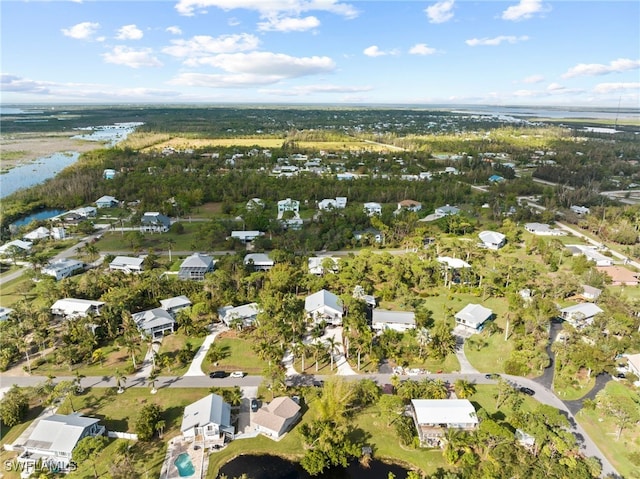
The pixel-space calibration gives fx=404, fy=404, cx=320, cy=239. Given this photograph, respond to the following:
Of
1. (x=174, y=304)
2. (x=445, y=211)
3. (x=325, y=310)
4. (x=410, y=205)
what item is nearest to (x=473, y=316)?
(x=325, y=310)

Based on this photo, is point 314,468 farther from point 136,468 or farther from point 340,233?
point 340,233

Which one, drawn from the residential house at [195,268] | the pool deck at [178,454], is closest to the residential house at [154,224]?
the residential house at [195,268]

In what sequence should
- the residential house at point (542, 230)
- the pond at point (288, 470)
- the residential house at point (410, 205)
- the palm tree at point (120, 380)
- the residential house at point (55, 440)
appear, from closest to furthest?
the pond at point (288, 470), the residential house at point (55, 440), the palm tree at point (120, 380), the residential house at point (542, 230), the residential house at point (410, 205)

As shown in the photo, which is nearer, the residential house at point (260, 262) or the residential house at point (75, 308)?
the residential house at point (75, 308)

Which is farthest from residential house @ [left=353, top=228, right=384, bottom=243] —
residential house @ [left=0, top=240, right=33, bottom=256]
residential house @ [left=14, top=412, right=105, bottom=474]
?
residential house @ [left=0, top=240, right=33, bottom=256]

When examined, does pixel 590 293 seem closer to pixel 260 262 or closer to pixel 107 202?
pixel 260 262

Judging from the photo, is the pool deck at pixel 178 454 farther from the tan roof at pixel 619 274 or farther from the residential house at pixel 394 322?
the tan roof at pixel 619 274

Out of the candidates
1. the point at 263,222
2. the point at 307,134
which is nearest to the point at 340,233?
the point at 263,222
